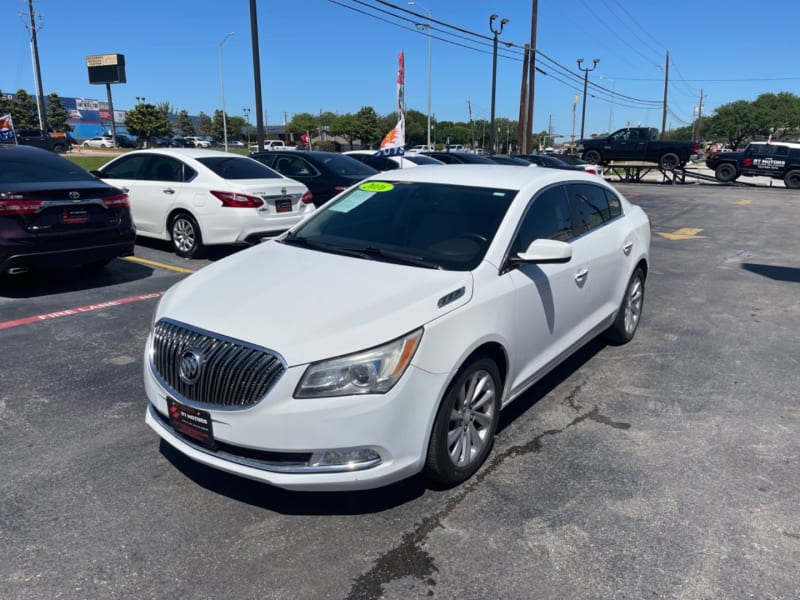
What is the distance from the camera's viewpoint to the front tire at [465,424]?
3.06 metres

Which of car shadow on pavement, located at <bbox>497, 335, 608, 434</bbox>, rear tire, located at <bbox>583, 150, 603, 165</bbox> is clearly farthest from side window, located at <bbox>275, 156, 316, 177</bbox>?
rear tire, located at <bbox>583, 150, 603, 165</bbox>

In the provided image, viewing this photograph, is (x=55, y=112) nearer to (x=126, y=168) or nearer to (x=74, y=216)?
(x=126, y=168)

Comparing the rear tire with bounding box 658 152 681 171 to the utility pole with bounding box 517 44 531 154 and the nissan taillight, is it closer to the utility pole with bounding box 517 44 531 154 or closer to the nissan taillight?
the utility pole with bounding box 517 44 531 154

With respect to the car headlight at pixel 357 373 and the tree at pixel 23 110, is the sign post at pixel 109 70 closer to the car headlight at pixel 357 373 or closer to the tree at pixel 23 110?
the tree at pixel 23 110

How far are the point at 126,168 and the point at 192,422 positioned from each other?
8.05 metres

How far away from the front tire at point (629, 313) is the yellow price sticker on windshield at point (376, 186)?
7.83ft

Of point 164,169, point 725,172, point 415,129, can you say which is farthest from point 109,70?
point 164,169

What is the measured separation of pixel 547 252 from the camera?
3.55 metres

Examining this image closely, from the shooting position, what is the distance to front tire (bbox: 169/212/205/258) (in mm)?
8797

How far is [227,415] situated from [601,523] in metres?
1.88

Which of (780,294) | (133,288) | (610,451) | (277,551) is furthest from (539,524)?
(780,294)

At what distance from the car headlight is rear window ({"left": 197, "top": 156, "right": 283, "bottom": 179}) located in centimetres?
671

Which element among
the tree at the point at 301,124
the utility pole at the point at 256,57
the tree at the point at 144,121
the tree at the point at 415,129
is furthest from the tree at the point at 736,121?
the utility pole at the point at 256,57

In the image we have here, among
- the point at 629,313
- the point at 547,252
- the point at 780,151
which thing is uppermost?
the point at 780,151
